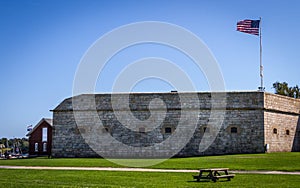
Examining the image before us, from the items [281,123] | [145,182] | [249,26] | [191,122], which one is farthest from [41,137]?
[145,182]

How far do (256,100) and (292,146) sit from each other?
212 inches

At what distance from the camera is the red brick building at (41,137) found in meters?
43.5

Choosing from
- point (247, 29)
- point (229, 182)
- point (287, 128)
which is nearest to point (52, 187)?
point (229, 182)

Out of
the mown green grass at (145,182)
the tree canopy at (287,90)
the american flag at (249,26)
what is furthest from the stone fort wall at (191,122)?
the tree canopy at (287,90)

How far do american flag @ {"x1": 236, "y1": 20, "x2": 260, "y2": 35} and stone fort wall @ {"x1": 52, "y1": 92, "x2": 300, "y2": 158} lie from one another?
4128 mm

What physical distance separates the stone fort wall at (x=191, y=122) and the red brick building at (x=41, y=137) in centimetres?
1042

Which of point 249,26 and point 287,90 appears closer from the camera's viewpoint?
point 249,26

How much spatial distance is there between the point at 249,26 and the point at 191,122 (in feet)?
24.5

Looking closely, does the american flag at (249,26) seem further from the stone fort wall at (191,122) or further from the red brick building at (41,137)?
the red brick building at (41,137)

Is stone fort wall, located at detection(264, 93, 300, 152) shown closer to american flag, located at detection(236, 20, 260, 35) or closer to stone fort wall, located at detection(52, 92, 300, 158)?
stone fort wall, located at detection(52, 92, 300, 158)

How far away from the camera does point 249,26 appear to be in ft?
102

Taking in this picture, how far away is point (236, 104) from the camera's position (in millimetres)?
31312

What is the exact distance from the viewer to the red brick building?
43.5 m

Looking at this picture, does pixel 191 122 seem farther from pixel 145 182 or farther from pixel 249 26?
pixel 145 182
